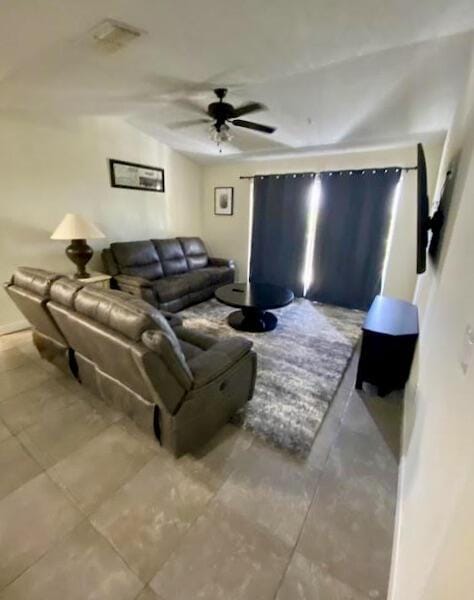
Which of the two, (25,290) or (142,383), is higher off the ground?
(25,290)

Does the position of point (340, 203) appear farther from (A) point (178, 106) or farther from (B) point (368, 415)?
(B) point (368, 415)

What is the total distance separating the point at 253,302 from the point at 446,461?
2.43 m

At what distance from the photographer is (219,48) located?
194cm

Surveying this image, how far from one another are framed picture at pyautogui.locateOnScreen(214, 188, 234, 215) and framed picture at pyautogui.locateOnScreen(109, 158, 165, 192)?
3.52ft

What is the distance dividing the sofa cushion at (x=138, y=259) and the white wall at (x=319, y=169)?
1608mm

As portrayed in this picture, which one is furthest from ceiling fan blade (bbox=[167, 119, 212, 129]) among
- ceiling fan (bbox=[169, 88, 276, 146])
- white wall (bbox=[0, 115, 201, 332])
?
white wall (bbox=[0, 115, 201, 332])

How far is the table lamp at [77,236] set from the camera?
3.26 m

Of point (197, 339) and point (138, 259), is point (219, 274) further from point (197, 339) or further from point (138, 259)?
point (197, 339)

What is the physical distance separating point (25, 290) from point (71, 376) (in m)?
0.79

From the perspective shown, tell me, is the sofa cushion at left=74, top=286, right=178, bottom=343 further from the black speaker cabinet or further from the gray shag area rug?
→ the black speaker cabinet

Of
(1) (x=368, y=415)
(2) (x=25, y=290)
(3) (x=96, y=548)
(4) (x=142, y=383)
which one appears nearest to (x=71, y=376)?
(2) (x=25, y=290)

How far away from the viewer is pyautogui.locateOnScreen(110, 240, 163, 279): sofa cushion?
3.96 metres

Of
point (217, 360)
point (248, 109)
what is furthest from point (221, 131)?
point (217, 360)

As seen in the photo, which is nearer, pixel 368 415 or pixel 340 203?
pixel 368 415
